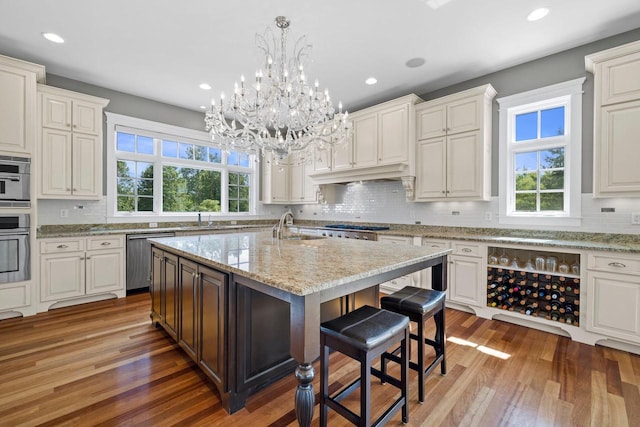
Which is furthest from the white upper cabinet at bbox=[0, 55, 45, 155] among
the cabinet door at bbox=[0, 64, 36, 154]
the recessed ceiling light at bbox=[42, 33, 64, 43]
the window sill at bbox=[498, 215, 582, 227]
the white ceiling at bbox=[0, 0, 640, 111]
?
the window sill at bbox=[498, 215, 582, 227]

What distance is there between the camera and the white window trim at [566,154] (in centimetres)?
303

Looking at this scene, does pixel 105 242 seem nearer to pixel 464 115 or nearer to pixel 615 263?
pixel 464 115

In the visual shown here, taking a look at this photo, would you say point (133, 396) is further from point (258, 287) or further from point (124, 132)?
point (124, 132)

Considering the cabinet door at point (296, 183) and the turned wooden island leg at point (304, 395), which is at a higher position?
the cabinet door at point (296, 183)

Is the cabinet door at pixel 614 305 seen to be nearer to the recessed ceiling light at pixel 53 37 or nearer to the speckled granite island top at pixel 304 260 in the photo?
the speckled granite island top at pixel 304 260

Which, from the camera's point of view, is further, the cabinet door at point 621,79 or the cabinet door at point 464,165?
the cabinet door at point 464,165

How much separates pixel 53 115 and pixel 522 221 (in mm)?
5671

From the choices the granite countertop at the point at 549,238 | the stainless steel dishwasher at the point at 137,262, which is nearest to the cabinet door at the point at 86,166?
the stainless steel dishwasher at the point at 137,262

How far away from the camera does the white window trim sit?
3031mm

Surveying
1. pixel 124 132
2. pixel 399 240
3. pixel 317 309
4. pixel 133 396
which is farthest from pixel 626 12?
pixel 124 132

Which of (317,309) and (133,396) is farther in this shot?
(133,396)

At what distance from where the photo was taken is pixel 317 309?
125 centimetres

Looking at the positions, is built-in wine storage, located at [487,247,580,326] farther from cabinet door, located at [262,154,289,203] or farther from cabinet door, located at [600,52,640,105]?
cabinet door, located at [262,154,289,203]

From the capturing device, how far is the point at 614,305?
95.9 inches
